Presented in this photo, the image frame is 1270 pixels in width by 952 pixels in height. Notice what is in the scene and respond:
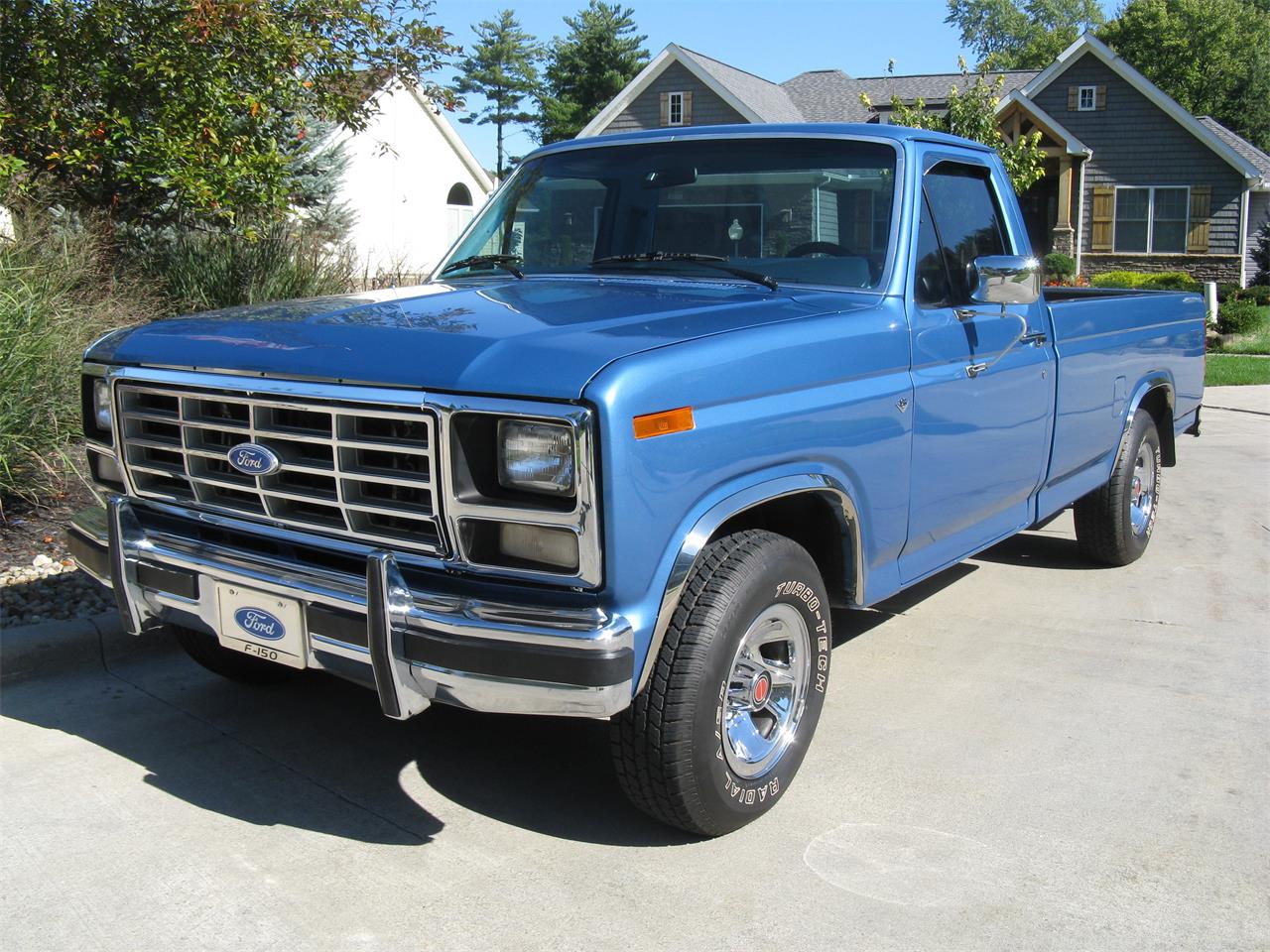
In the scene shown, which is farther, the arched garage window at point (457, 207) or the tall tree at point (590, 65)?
the tall tree at point (590, 65)

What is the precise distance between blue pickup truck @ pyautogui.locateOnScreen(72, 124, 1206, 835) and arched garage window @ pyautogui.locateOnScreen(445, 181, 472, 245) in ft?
76.3

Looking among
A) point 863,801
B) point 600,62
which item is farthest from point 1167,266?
point 600,62

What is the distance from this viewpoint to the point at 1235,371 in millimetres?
14969

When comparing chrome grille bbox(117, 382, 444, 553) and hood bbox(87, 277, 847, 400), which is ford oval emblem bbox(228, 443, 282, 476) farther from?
hood bbox(87, 277, 847, 400)

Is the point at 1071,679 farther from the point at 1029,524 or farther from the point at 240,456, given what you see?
the point at 240,456

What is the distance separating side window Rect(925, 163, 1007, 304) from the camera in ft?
14.7

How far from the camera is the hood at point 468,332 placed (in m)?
2.94

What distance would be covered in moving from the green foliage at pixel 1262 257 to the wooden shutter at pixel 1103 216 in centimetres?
425

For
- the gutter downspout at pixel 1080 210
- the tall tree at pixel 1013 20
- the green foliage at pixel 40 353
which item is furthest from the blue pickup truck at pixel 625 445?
the tall tree at pixel 1013 20

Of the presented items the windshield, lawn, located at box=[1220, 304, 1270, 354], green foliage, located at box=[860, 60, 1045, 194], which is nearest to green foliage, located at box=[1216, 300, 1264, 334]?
lawn, located at box=[1220, 304, 1270, 354]

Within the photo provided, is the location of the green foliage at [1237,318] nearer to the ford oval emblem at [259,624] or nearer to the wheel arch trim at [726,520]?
the wheel arch trim at [726,520]

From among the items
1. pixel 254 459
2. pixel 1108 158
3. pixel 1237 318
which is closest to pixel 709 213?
pixel 254 459

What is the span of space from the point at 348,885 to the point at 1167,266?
27555 millimetres

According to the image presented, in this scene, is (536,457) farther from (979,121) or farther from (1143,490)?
(979,121)
